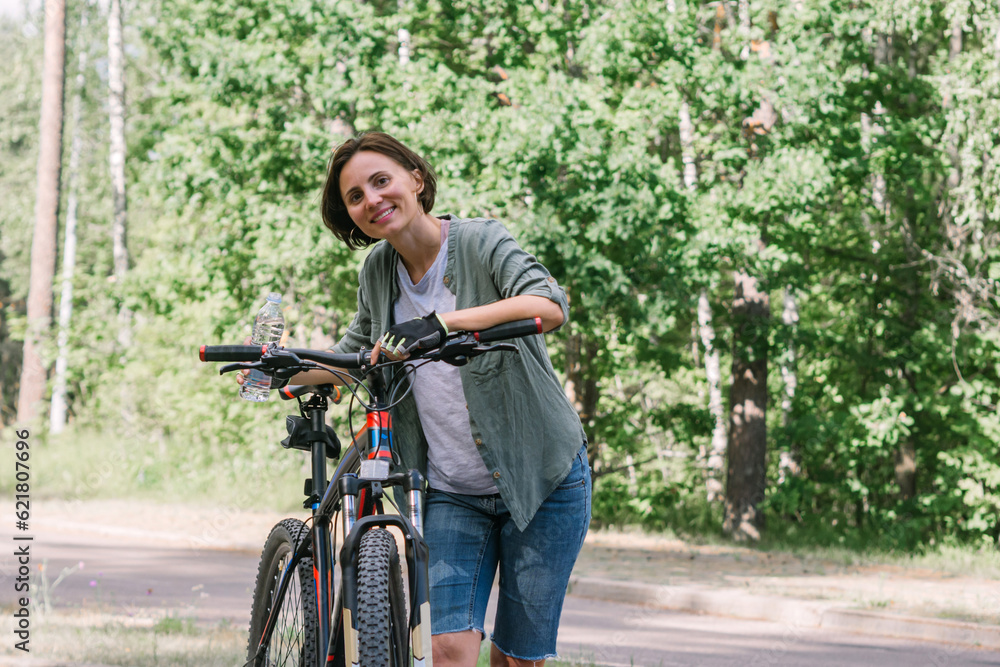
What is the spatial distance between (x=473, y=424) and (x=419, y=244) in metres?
0.50

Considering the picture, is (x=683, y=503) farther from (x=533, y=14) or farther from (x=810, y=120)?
(x=533, y=14)

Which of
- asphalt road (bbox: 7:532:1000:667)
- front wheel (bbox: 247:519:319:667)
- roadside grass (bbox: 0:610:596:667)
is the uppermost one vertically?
front wheel (bbox: 247:519:319:667)

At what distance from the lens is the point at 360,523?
2.43 metres

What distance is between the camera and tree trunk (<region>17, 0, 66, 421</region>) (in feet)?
60.0

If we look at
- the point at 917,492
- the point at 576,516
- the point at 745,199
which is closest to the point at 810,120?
the point at 745,199

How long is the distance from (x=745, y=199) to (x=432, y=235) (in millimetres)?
9409

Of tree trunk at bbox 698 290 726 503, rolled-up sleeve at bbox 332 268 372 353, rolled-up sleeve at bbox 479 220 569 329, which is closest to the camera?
rolled-up sleeve at bbox 479 220 569 329

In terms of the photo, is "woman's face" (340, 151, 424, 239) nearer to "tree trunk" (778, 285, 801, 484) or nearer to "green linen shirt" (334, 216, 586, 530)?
"green linen shirt" (334, 216, 586, 530)

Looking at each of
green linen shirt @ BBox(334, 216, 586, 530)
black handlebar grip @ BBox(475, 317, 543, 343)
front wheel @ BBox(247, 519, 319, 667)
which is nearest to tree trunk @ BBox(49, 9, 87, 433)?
front wheel @ BBox(247, 519, 319, 667)

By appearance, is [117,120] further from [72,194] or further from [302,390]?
[302,390]

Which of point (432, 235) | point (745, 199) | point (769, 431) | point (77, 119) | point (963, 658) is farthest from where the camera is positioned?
point (77, 119)

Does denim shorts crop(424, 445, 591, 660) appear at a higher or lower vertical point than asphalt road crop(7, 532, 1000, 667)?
higher

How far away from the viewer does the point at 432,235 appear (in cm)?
283

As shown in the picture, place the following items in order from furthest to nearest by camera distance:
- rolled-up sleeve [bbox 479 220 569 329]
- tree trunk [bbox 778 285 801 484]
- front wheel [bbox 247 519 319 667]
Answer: tree trunk [bbox 778 285 801 484], front wheel [bbox 247 519 319 667], rolled-up sleeve [bbox 479 220 569 329]
